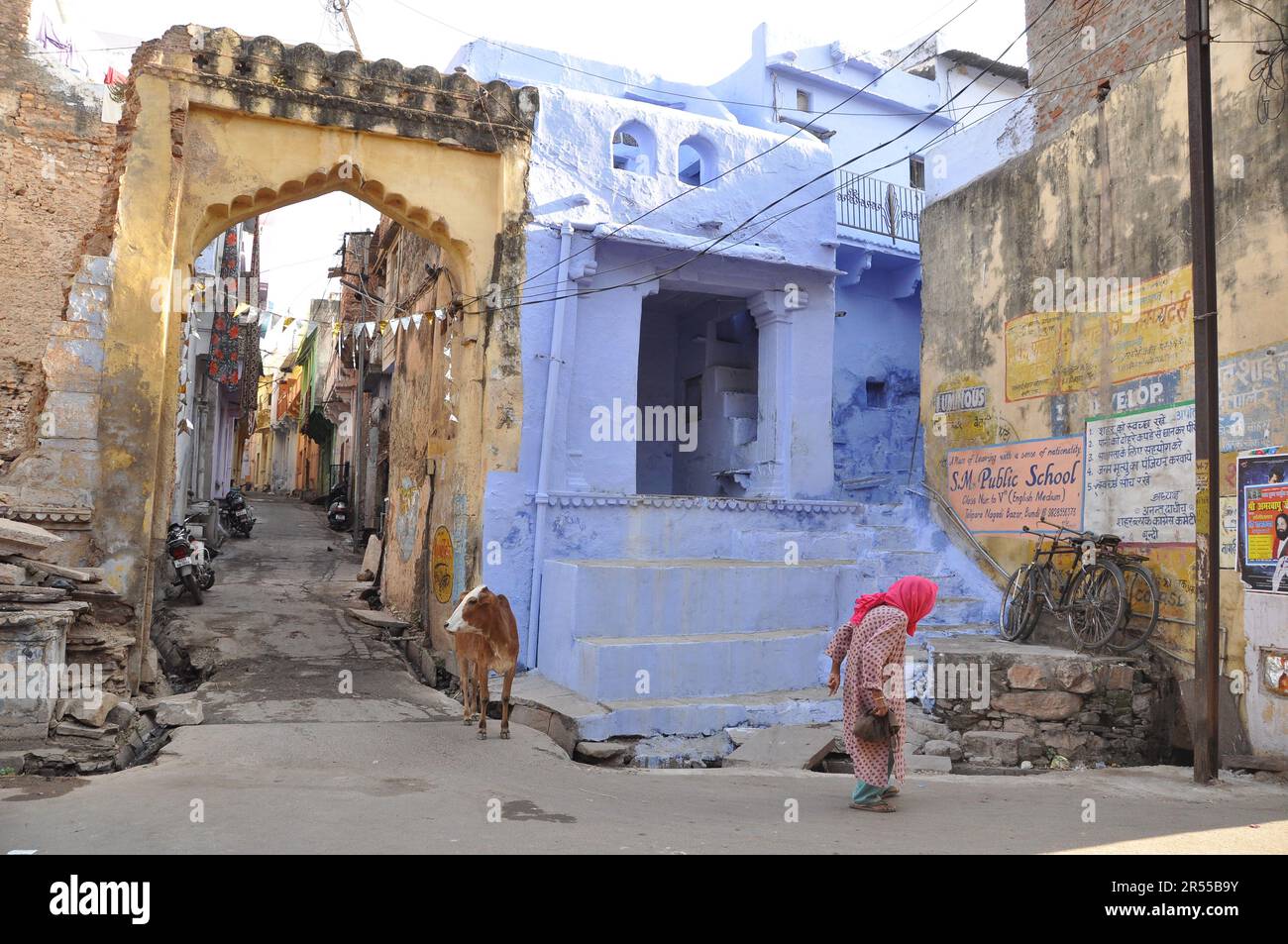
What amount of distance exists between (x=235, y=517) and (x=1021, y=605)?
59.3 ft

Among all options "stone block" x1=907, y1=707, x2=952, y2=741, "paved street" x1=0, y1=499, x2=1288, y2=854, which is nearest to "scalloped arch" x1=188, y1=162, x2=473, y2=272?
"paved street" x1=0, y1=499, x2=1288, y2=854

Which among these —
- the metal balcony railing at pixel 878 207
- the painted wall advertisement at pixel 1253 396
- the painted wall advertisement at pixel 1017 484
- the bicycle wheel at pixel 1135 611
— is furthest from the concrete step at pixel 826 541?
the metal balcony railing at pixel 878 207

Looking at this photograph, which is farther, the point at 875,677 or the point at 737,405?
the point at 737,405

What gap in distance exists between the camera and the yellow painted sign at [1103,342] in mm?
9281

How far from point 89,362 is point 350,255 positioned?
15356mm

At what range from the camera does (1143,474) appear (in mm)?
9555

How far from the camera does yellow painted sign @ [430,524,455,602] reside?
37.9 feet

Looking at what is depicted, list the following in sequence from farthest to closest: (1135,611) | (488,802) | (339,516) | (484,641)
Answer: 1. (339,516)
2. (1135,611)
3. (484,641)
4. (488,802)

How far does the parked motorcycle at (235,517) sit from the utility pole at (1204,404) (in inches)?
787

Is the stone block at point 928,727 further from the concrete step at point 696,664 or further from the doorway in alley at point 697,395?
the doorway in alley at point 697,395

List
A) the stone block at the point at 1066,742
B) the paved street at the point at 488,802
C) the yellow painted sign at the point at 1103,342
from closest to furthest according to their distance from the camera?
the paved street at the point at 488,802
the stone block at the point at 1066,742
the yellow painted sign at the point at 1103,342

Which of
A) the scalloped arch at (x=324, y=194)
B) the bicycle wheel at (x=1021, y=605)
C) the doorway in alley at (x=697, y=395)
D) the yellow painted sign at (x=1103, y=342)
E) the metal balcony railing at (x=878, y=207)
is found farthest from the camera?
the metal balcony railing at (x=878, y=207)

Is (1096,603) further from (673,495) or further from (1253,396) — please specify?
(673,495)

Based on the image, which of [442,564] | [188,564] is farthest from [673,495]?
[188,564]
